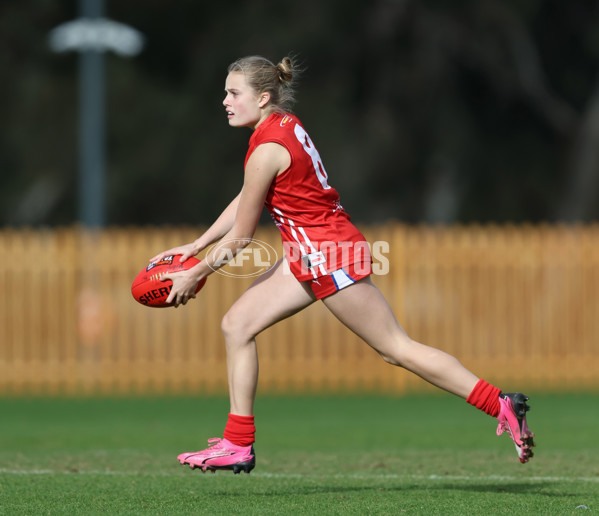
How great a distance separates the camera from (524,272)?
52.1 feet

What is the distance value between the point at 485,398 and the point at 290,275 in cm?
127

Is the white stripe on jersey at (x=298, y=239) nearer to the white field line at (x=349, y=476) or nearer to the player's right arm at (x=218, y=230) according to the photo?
the player's right arm at (x=218, y=230)

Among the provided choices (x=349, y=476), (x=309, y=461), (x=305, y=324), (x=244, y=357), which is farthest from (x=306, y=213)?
(x=305, y=324)

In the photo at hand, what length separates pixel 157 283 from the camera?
6578 mm

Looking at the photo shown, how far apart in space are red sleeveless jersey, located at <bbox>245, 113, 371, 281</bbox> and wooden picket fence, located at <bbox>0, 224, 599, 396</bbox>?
920cm

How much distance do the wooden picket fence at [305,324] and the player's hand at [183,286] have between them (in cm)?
912

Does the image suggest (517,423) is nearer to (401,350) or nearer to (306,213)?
(401,350)

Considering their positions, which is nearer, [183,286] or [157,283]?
[183,286]

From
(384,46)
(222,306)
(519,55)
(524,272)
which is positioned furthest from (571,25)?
(222,306)

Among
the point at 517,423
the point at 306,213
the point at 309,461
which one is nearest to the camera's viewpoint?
the point at 517,423

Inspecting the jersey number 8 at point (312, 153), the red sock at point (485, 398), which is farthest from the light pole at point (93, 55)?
the red sock at point (485, 398)

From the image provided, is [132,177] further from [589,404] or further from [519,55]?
[589,404]

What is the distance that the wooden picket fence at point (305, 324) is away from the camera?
15.8 m

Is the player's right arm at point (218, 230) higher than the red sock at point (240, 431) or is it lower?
higher
